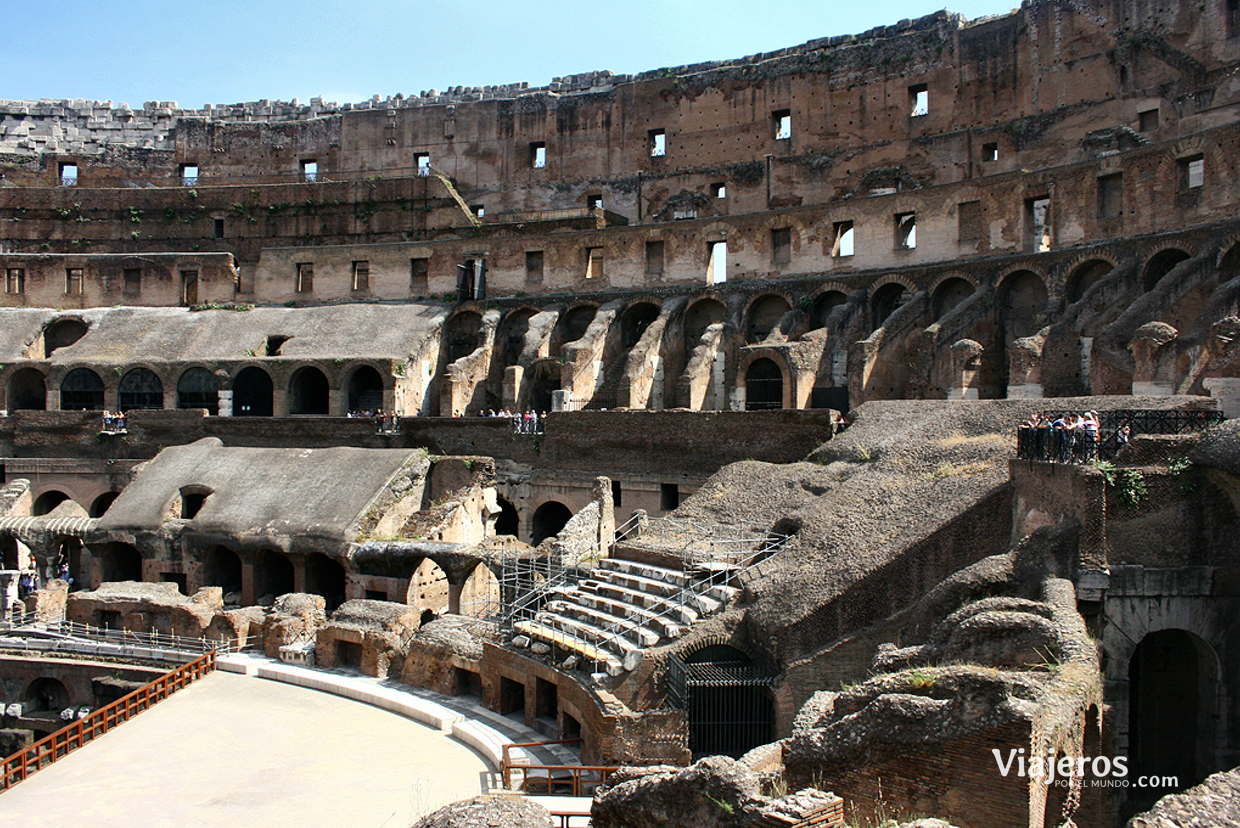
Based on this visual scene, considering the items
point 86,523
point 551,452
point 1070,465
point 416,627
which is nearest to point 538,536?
point 551,452

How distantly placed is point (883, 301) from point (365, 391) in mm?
18178

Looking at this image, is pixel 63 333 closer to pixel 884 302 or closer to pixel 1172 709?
pixel 884 302

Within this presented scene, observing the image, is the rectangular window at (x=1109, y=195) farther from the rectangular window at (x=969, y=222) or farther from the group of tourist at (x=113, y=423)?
the group of tourist at (x=113, y=423)

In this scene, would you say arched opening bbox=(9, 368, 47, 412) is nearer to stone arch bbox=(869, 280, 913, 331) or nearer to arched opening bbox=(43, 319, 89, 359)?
arched opening bbox=(43, 319, 89, 359)

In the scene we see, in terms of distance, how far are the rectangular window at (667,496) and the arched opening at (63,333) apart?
2536 cm

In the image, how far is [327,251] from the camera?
37688 millimetres

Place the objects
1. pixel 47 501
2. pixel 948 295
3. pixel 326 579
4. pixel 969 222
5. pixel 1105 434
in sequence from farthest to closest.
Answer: pixel 47 501 < pixel 948 295 < pixel 969 222 < pixel 326 579 < pixel 1105 434

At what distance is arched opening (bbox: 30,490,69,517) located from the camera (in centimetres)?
3120

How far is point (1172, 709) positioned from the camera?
44.9 feet

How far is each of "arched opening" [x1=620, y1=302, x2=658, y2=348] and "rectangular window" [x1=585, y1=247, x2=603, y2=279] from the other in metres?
2.24

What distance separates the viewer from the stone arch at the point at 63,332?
36.8 m

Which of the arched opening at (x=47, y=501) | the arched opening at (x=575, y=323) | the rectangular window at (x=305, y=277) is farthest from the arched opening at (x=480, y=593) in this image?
the rectangular window at (x=305, y=277)

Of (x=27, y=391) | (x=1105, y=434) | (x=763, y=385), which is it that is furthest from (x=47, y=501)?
(x=1105, y=434)

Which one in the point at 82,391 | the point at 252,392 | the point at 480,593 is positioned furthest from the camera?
the point at 82,391
